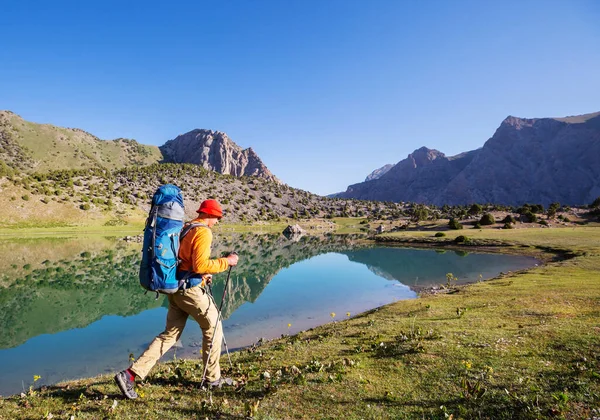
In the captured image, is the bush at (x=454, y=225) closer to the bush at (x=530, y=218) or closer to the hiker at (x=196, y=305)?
the bush at (x=530, y=218)

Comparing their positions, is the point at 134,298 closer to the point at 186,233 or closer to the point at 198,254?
the point at 186,233

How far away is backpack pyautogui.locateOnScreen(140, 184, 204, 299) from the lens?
809 centimetres

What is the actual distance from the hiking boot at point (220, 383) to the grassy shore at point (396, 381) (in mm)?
321

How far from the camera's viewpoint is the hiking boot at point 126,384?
8.22 meters

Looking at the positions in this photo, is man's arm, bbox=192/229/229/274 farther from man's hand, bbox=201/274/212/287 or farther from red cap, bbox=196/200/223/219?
red cap, bbox=196/200/223/219

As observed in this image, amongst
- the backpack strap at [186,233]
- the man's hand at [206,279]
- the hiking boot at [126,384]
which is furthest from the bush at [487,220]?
the hiking boot at [126,384]

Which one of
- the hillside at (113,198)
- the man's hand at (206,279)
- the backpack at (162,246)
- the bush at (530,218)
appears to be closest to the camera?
the backpack at (162,246)

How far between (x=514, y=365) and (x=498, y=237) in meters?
73.2

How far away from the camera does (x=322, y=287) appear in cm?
3916

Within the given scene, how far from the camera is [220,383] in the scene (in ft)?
30.1

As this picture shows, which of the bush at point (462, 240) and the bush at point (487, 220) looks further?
the bush at point (487, 220)

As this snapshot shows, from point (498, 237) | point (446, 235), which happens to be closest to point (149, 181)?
point (446, 235)

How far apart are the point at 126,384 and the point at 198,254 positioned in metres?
3.75

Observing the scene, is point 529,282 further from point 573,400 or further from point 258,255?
point 258,255
